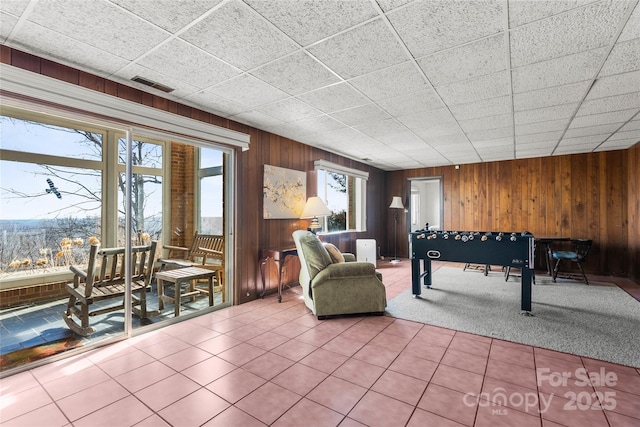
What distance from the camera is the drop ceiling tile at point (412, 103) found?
312 centimetres

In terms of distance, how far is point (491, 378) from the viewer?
216 cm

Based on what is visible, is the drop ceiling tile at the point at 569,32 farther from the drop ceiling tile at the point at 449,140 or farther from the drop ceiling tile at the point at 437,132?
the drop ceiling tile at the point at 449,140

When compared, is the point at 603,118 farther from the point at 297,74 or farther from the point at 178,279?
the point at 178,279

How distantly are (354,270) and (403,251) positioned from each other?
4.84 m

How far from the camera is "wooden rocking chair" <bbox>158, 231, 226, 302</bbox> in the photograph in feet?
13.8

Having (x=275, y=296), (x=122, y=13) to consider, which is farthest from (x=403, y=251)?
(x=122, y=13)

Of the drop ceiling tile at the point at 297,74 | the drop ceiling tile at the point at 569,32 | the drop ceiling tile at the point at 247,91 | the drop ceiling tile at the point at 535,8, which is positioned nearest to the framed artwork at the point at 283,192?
the drop ceiling tile at the point at 247,91

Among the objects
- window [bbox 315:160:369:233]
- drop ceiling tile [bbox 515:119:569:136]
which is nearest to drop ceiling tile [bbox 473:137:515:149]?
drop ceiling tile [bbox 515:119:569:136]

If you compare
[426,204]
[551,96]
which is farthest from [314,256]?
[426,204]

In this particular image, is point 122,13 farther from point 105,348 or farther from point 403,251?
point 403,251

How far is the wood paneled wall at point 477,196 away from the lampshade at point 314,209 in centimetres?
31

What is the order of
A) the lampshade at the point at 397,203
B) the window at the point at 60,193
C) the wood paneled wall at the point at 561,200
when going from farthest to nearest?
the lampshade at the point at 397,203
the wood paneled wall at the point at 561,200
the window at the point at 60,193

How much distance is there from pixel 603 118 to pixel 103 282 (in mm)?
6058

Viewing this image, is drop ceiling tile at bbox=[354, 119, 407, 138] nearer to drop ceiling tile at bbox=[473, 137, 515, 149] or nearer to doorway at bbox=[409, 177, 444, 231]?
drop ceiling tile at bbox=[473, 137, 515, 149]
